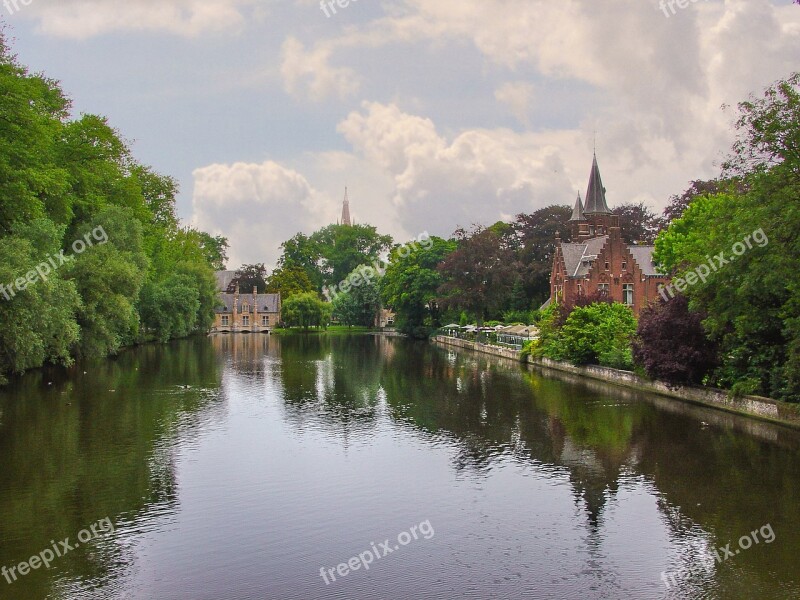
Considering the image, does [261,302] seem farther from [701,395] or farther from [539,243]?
[701,395]

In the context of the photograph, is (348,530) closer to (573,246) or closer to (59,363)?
(59,363)

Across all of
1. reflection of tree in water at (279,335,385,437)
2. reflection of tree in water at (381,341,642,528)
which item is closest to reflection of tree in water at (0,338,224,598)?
reflection of tree in water at (279,335,385,437)

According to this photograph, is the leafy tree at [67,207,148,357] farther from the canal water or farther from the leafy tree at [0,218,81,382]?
the canal water

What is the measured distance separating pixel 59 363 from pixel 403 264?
50.0m

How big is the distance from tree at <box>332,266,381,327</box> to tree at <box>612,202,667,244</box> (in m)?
41.0

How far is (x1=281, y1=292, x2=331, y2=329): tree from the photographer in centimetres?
11188

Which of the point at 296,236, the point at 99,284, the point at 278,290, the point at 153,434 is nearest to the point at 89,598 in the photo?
the point at 153,434

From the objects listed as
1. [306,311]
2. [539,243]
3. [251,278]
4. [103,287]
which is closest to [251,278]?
[251,278]

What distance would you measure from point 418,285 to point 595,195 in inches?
837

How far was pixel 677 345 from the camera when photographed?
1114 inches

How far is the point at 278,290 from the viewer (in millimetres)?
126312

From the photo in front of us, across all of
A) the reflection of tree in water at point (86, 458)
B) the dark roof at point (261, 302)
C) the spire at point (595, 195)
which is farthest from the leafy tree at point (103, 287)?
the dark roof at point (261, 302)

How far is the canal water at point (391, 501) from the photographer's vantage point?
11211 millimetres

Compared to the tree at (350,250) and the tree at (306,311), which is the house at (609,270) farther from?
the tree at (350,250)
